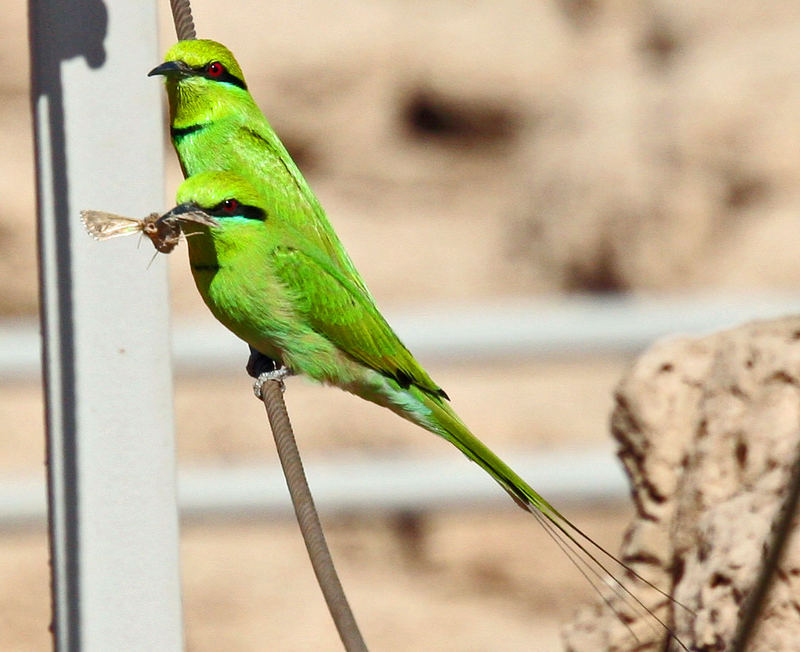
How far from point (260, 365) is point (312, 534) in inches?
35.4

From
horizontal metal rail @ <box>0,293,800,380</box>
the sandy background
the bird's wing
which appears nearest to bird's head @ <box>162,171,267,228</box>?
the bird's wing

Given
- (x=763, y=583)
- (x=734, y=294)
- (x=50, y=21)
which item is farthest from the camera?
(x=734, y=294)

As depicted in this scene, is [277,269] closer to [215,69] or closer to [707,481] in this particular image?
[215,69]

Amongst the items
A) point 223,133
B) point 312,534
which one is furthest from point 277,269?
point 312,534

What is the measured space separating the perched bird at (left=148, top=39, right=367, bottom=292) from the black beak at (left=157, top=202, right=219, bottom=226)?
0.65 ft

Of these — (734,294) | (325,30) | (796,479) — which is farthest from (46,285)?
(325,30)

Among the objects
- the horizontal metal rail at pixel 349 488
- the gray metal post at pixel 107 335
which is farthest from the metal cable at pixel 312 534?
the horizontal metal rail at pixel 349 488

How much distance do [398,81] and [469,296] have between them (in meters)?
0.71

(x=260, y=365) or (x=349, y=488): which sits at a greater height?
(x=260, y=365)

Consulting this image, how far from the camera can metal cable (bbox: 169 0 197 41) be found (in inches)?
58.7

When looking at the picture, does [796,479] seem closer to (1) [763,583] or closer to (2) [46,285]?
(1) [763,583]

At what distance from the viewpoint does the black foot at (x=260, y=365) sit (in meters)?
2.01

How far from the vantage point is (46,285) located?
151 centimetres

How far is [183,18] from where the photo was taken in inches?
59.6
